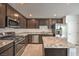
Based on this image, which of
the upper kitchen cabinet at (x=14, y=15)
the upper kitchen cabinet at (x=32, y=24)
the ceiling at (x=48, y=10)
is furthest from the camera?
the upper kitchen cabinet at (x=14, y=15)

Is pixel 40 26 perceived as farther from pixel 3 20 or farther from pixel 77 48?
pixel 77 48

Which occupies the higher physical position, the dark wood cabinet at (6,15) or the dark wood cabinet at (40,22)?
the dark wood cabinet at (6,15)

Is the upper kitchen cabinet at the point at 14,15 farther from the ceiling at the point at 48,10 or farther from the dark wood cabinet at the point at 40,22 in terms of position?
the dark wood cabinet at the point at 40,22

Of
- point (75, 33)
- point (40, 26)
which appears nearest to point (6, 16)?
point (40, 26)

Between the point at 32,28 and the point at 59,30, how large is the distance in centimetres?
67

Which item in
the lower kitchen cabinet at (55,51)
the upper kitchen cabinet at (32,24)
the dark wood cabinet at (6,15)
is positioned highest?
the dark wood cabinet at (6,15)

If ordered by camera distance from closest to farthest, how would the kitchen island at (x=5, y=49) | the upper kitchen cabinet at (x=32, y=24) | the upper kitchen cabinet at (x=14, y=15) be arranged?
the kitchen island at (x=5, y=49), the upper kitchen cabinet at (x=32, y=24), the upper kitchen cabinet at (x=14, y=15)

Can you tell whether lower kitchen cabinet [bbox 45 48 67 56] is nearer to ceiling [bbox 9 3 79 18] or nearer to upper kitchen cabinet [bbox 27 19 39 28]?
ceiling [bbox 9 3 79 18]

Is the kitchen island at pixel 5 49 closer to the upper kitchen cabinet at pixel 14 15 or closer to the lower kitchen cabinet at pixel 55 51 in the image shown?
the lower kitchen cabinet at pixel 55 51

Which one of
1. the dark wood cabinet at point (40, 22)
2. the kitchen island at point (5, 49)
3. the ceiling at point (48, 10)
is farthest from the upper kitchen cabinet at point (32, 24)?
the kitchen island at point (5, 49)

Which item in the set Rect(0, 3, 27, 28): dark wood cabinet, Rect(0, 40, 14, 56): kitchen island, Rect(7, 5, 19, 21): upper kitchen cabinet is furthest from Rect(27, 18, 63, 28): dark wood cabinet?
Rect(7, 5, 19, 21): upper kitchen cabinet

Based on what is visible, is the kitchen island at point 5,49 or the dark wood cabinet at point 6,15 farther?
the dark wood cabinet at point 6,15

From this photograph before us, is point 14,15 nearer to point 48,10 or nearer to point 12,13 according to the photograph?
point 12,13

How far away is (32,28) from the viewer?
291 cm
